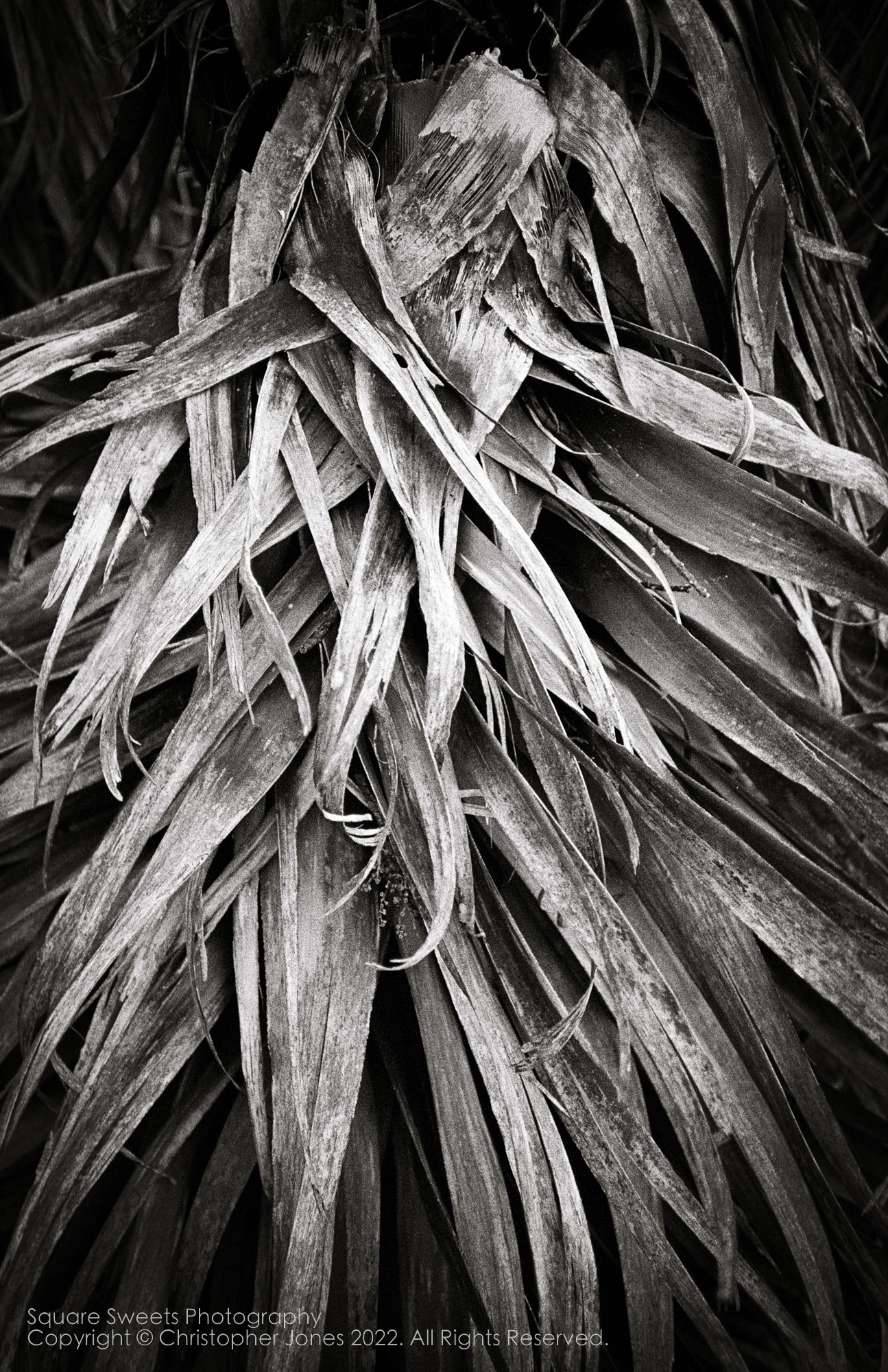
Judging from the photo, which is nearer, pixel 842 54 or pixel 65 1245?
pixel 65 1245

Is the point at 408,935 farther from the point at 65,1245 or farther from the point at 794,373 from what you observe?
the point at 794,373

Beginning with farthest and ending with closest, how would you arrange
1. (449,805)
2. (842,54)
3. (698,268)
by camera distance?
(842,54)
(698,268)
(449,805)

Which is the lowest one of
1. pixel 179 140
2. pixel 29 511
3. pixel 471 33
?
pixel 29 511

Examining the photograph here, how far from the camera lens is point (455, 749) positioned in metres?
0.39

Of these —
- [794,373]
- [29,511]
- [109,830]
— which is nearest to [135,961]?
[109,830]

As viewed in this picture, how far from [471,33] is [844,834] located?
43 centimetres

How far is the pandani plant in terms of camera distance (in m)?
0.36

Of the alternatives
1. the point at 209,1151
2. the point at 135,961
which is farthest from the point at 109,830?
the point at 209,1151

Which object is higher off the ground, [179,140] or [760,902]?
[179,140]

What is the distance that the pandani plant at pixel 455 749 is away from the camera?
36 cm

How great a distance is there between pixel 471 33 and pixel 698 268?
164 millimetres

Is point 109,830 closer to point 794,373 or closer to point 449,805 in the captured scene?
point 449,805

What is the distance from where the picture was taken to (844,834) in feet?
1.31

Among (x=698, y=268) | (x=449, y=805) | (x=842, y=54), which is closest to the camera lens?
(x=449, y=805)
